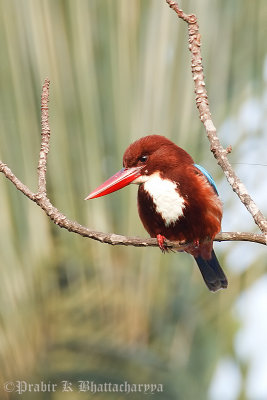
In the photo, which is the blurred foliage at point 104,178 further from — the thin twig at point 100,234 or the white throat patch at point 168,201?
the thin twig at point 100,234

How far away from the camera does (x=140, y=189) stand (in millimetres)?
3631

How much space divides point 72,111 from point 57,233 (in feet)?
2.01

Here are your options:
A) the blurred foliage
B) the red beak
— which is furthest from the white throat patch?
the blurred foliage

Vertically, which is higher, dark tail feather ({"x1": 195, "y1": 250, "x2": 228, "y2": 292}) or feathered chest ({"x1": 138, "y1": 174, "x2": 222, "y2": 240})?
feathered chest ({"x1": 138, "y1": 174, "x2": 222, "y2": 240})

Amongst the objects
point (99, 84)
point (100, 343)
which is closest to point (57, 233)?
point (100, 343)

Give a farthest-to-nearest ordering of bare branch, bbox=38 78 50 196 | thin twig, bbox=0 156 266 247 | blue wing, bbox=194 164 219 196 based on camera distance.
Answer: blue wing, bbox=194 164 219 196, bare branch, bbox=38 78 50 196, thin twig, bbox=0 156 266 247

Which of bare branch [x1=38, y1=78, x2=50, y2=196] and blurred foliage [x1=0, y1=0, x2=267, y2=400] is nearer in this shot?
bare branch [x1=38, y1=78, x2=50, y2=196]

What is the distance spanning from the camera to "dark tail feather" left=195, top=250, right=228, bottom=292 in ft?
12.4

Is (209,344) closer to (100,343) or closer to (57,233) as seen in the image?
(100,343)

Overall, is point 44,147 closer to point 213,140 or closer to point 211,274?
point 213,140

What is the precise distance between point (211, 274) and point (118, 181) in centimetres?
70

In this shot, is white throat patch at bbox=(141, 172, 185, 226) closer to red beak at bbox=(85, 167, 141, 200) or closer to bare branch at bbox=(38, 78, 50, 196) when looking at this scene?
red beak at bbox=(85, 167, 141, 200)

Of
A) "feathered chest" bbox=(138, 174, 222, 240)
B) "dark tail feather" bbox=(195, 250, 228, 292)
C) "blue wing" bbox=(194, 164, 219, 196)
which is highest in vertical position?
"blue wing" bbox=(194, 164, 219, 196)

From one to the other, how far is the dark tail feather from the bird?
16 cm
